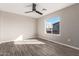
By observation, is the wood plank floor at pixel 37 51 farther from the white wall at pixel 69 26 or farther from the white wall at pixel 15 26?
the white wall at pixel 15 26

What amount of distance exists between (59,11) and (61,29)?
1.19 m

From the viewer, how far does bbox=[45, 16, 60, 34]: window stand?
24.8 ft

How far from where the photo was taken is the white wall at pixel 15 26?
886 centimetres

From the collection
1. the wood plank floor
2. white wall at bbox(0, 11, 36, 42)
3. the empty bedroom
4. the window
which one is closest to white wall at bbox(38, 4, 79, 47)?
the empty bedroom

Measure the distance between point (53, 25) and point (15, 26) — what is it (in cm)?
347

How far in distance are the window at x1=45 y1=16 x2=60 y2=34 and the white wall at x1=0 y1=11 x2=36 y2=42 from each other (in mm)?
2079

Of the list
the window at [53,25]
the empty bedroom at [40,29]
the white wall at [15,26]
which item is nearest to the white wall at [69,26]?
the empty bedroom at [40,29]

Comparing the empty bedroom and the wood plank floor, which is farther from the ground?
the empty bedroom

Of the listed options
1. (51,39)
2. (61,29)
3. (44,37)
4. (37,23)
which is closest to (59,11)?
Answer: (61,29)

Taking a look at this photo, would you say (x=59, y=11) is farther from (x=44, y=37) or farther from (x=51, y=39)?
(x=44, y=37)

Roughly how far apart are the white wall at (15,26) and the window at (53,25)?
81.9 inches

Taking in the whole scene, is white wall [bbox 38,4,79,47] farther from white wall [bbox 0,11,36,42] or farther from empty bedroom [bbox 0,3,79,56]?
white wall [bbox 0,11,36,42]

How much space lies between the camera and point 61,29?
6.89 metres

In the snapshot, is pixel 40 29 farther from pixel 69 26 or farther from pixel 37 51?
pixel 37 51
